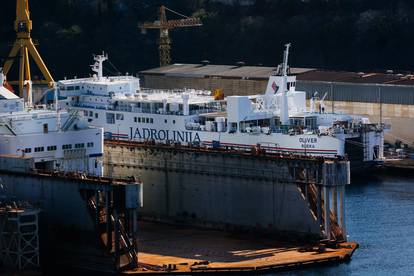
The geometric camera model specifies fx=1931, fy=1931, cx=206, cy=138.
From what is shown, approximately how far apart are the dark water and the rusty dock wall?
90.0 inches

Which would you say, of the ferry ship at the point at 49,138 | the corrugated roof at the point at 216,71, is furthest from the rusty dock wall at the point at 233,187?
the corrugated roof at the point at 216,71

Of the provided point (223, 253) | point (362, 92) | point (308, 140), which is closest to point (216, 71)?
point (362, 92)

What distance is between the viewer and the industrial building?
106 meters

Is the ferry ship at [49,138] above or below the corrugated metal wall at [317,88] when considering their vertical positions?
below

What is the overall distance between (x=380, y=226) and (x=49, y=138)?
14.4m

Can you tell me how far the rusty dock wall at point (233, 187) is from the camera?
255ft

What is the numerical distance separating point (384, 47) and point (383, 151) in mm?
25859

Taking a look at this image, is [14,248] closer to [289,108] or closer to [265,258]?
[265,258]

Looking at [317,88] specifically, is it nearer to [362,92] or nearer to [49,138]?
[362,92]

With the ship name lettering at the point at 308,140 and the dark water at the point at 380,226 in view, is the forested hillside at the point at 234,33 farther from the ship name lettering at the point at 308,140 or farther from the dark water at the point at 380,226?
the dark water at the point at 380,226

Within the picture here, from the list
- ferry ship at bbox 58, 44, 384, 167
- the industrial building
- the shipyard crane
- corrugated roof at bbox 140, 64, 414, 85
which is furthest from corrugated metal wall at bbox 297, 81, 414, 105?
the shipyard crane

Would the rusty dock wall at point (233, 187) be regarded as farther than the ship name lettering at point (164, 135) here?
No

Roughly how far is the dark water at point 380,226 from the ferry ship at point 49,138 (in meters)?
11.4

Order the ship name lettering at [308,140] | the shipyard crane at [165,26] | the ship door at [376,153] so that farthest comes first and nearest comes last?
1. the shipyard crane at [165,26]
2. the ship door at [376,153]
3. the ship name lettering at [308,140]
